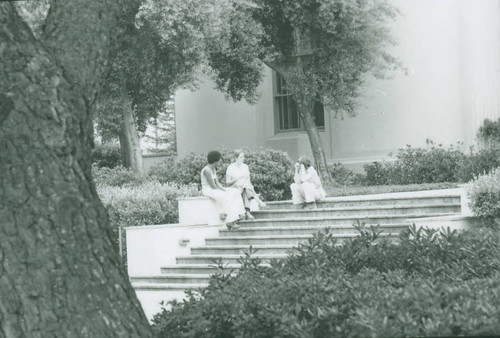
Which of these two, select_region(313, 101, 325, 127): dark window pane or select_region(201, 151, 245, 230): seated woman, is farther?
select_region(313, 101, 325, 127): dark window pane

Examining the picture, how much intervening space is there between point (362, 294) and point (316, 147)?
18.5 m

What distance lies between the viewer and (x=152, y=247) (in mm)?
16391

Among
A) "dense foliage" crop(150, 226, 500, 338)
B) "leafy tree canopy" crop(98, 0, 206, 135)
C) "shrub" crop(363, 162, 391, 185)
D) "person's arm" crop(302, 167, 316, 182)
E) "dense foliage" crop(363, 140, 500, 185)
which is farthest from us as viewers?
"shrub" crop(363, 162, 391, 185)

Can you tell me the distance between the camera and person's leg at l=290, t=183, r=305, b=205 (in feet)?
58.4

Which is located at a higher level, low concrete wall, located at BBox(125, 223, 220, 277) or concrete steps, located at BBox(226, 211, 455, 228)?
concrete steps, located at BBox(226, 211, 455, 228)

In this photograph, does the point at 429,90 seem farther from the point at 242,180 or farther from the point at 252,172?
the point at 242,180

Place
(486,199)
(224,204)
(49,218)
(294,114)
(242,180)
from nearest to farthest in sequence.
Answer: (49,218) < (486,199) < (224,204) < (242,180) < (294,114)

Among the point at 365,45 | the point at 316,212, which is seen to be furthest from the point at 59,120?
the point at 365,45

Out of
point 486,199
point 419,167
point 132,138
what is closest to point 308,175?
point 486,199

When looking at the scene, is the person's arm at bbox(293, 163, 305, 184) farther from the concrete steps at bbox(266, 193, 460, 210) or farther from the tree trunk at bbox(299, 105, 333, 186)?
the tree trunk at bbox(299, 105, 333, 186)

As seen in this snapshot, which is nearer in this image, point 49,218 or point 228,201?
point 49,218

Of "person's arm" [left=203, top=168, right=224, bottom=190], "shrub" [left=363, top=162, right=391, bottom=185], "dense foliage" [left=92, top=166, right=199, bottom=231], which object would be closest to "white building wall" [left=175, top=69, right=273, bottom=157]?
"shrub" [left=363, top=162, right=391, bottom=185]

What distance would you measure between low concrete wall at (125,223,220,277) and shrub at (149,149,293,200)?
3740 mm

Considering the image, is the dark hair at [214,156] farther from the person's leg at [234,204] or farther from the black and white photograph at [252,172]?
the person's leg at [234,204]
